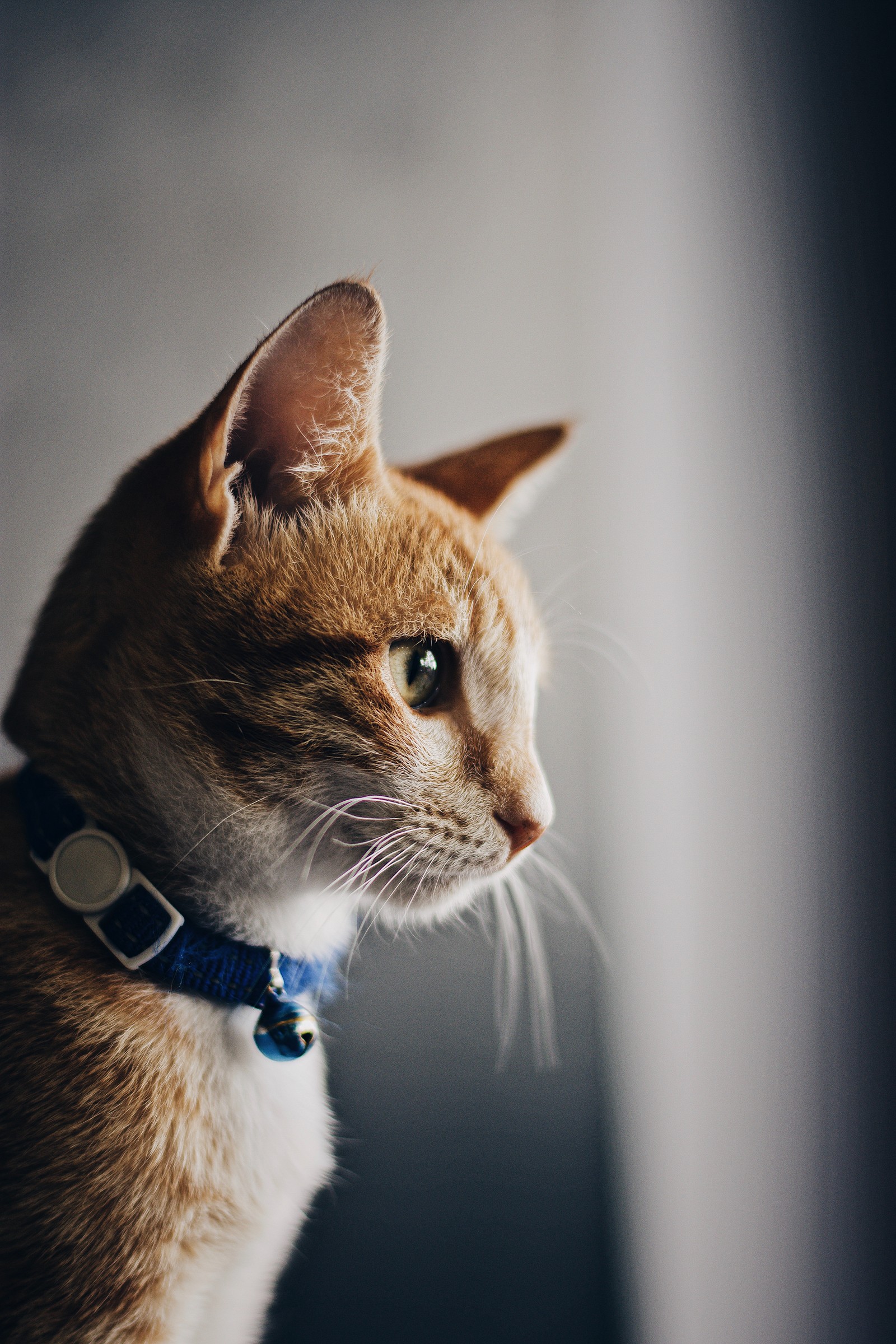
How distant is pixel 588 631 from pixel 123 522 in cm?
58

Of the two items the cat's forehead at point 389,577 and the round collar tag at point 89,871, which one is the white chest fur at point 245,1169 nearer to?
the round collar tag at point 89,871

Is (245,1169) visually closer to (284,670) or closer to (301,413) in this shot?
(284,670)

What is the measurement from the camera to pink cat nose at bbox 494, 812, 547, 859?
1.64 feet

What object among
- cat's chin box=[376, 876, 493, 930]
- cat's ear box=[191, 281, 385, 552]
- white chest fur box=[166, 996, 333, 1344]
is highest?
cat's ear box=[191, 281, 385, 552]

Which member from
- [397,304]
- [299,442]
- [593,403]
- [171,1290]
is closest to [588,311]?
[593,403]

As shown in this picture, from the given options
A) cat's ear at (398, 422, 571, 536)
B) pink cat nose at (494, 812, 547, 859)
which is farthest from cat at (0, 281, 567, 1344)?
cat's ear at (398, 422, 571, 536)

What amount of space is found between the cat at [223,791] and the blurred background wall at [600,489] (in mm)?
249

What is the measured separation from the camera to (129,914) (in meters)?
0.45

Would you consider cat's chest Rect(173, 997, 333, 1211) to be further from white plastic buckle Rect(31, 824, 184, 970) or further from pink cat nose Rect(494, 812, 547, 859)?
pink cat nose Rect(494, 812, 547, 859)

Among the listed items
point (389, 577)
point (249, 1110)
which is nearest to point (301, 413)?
point (389, 577)

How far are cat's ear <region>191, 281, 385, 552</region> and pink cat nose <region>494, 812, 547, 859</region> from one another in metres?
0.27

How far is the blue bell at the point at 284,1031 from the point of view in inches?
17.4

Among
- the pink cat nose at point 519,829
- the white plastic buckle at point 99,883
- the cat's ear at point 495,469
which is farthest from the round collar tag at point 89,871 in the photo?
the cat's ear at point 495,469

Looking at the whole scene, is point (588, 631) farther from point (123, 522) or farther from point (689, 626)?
point (123, 522)
